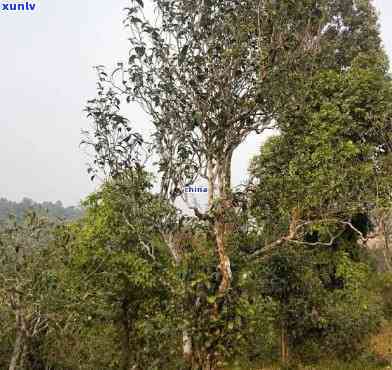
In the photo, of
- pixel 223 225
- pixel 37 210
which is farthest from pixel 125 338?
pixel 223 225

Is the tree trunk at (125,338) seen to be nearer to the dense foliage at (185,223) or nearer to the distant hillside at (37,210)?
the dense foliage at (185,223)

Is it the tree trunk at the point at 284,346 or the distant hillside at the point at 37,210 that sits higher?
the distant hillside at the point at 37,210

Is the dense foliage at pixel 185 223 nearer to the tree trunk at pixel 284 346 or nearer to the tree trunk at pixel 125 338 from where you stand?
the tree trunk at pixel 125 338

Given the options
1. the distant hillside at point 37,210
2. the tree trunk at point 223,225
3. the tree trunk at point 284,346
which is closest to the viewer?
the tree trunk at point 223,225

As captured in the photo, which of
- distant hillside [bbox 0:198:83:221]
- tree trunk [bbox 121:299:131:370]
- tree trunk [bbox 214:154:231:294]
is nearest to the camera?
tree trunk [bbox 214:154:231:294]

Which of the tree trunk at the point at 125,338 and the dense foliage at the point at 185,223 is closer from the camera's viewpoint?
the dense foliage at the point at 185,223

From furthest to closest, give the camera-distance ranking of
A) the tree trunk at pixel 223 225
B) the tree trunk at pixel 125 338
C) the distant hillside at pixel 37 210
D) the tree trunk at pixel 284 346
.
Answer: the tree trunk at pixel 284 346 < the tree trunk at pixel 125 338 < the distant hillside at pixel 37 210 < the tree trunk at pixel 223 225

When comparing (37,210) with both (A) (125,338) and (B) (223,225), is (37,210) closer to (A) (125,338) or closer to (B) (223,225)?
(B) (223,225)

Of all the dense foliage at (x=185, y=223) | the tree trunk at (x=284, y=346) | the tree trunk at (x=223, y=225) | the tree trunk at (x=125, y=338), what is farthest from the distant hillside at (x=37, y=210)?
the tree trunk at (x=284, y=346)

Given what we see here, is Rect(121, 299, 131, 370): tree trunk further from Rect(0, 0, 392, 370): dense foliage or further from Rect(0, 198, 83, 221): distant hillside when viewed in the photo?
Rect(0, 198, 83, 221): distant hillside

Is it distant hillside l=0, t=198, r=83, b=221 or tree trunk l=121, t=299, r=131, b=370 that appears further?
tree trunk l=121, t=299, r=131, b=370

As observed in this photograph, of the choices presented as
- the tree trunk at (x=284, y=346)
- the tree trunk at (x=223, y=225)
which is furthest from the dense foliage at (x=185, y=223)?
the tree trunk at (x=284, y=346)

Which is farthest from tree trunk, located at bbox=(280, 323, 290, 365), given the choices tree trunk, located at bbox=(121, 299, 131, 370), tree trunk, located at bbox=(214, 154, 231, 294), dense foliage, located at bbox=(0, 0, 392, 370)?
tree trunk, located at bbox=(214, 154, 231, 294)

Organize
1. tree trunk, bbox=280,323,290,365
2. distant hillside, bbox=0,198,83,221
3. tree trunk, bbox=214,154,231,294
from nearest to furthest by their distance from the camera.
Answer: tree trunk, bbox=214,154,231,294 < distant hillside, bbox=0,198,83,221 < tree trunk, bbox=280,323,290,365
